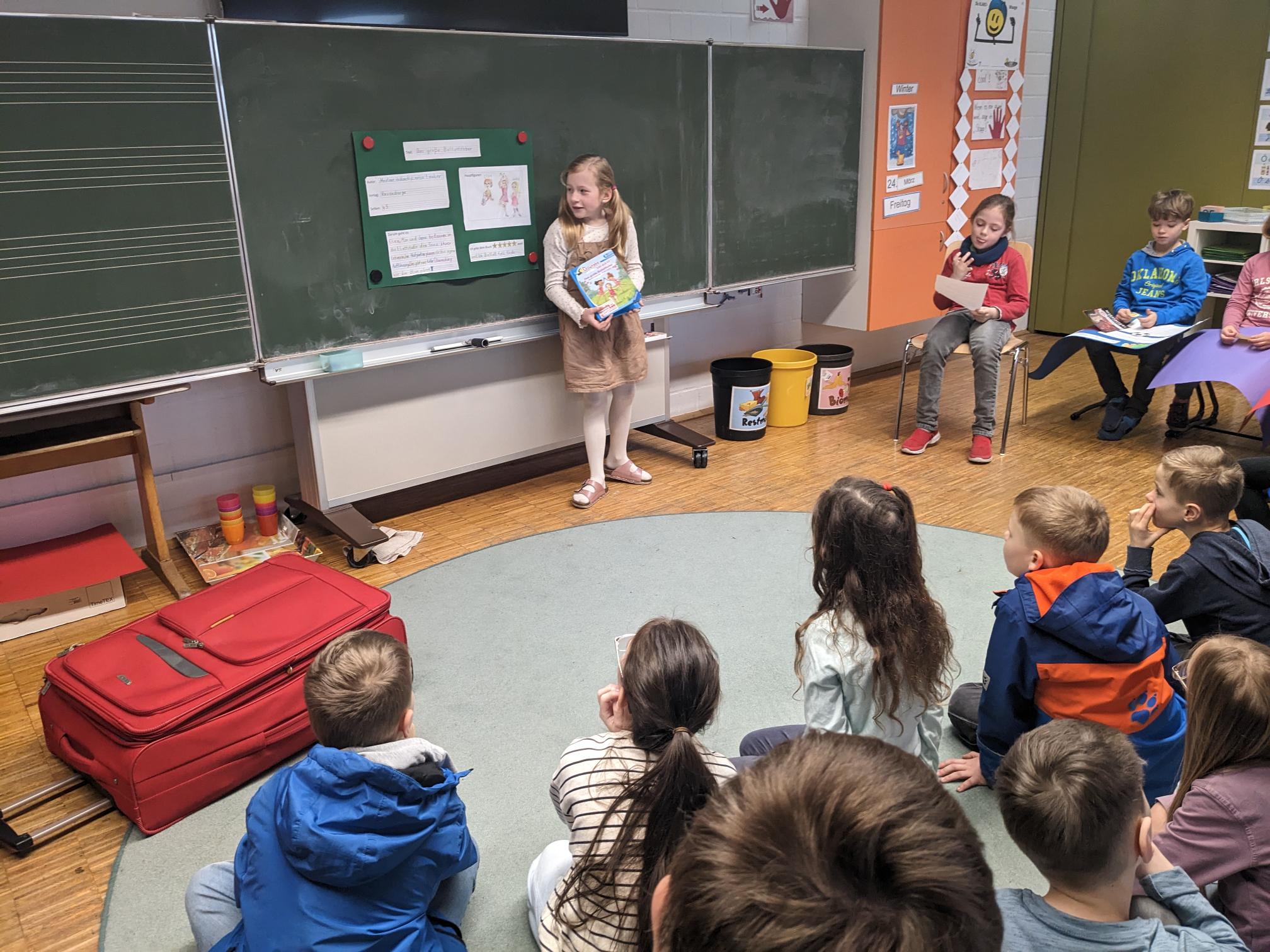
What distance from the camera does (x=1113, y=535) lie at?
11.7 feet

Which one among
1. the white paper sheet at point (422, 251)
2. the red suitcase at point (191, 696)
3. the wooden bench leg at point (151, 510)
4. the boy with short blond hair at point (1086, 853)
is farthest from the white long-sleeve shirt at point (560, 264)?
the boy with short blond hair at point (1086, 853)

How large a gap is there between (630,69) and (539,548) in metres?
1.91

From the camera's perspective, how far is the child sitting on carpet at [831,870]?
23.0 inches

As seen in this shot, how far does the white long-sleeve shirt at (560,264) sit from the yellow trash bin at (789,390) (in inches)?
52.6

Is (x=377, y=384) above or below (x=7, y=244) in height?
below

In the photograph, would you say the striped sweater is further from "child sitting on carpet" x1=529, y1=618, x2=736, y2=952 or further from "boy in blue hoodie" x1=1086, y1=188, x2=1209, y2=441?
"boy in blue hoodie" x1=1086, y1=188, x2=1209, y2=441

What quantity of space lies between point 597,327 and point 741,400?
1.01m

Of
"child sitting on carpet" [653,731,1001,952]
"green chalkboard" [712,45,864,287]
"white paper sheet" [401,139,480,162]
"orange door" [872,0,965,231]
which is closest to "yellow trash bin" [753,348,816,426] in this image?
"green chalkboard" [712,45,864,287]

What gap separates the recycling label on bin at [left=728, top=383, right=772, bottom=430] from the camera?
4707mm

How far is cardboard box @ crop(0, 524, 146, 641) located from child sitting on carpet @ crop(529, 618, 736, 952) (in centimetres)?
227

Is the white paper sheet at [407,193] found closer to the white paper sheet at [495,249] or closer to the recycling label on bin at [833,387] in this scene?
the white paper sheet at [495,249]

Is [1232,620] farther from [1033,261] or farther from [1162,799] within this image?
[1033,261]

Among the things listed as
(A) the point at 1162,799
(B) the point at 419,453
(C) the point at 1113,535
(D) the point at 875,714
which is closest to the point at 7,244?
(B) the point at 419,453

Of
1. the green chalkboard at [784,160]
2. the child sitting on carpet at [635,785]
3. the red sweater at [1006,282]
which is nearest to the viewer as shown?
the child sitting on carpet at [635,785]
